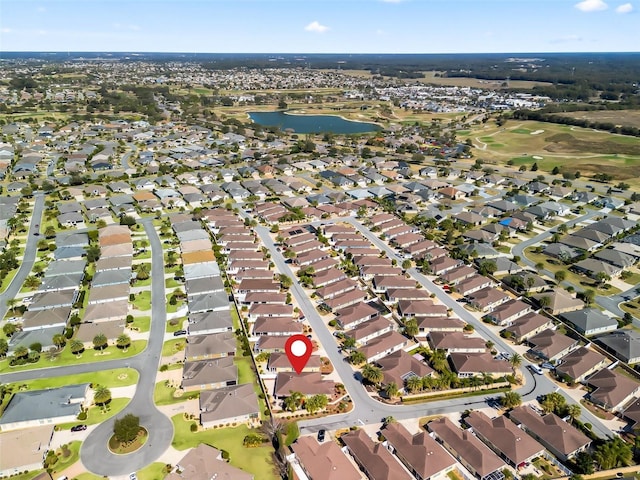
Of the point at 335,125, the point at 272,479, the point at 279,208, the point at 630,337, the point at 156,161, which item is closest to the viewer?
the point at 272,479

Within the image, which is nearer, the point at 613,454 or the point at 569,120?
the point at 613,454

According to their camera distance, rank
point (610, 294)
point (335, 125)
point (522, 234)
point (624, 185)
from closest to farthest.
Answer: point (610, 294) → point (522, 234) → point (624, 185) → point (335, 125)

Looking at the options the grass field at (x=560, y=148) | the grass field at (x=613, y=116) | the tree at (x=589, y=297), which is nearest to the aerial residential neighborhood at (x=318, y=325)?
the tree at (x=589, y=297)

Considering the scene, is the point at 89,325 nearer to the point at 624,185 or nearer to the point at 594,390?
the point at 594,390

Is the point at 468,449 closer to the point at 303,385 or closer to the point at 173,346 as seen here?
the point at 303,385

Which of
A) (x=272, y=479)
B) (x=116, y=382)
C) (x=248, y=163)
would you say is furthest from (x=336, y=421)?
(x=248, y=163)

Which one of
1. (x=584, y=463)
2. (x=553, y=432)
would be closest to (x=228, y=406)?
(x=553, y=432)
